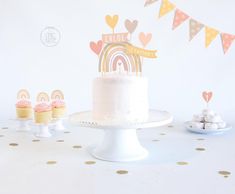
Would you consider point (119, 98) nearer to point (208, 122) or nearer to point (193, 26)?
point (208, 122)

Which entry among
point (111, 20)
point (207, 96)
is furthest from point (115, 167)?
point (111, 20)

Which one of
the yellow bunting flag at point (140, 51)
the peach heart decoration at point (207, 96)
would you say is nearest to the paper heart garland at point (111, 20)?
the yellow bunting flag at point (140, 51)

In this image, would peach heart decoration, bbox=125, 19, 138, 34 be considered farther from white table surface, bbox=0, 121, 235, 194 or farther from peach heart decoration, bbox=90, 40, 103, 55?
white table surface, bbox=0, 121, 235, 194

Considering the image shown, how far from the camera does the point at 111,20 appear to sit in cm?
170

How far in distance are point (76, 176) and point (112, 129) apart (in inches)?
8.1

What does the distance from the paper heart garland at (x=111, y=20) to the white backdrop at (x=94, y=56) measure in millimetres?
20

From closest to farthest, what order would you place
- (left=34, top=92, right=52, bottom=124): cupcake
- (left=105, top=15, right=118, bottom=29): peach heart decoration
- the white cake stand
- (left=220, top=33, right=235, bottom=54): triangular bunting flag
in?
the white cake stand, (left=34, top=92, right=52, bottom=124): cupcake, (left=220, top=33, right=235, bottom=54): triangular bunting flag, (left=105, top=15, right=118, bottom=29): peach heart decoration

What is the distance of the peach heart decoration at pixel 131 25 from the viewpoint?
65.6 inches

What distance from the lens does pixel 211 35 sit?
5.22 ft

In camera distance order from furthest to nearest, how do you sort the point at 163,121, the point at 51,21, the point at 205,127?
the point at 51,21 < the point at 205,127 < the point at 163,121

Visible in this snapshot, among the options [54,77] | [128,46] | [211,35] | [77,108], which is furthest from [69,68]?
[211,35]

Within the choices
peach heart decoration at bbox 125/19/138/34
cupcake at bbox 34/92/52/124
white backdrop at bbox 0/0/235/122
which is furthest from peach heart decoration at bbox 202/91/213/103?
cupcake at bbox 34/92/52/124

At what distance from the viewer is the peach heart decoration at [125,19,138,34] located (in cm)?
167

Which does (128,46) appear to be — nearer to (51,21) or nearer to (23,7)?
(51,21)
